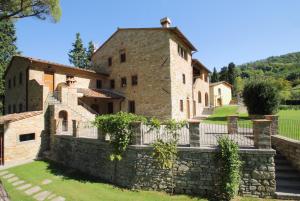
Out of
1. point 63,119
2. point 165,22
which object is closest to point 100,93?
point 63,119

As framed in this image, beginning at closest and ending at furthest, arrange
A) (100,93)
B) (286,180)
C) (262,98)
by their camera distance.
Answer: (286,180), (262,98), (100,93)

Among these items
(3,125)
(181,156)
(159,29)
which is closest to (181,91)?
(159,29)

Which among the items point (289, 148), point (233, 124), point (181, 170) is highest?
point (233, 124)

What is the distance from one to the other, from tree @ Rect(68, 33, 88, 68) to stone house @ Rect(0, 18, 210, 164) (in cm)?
1991

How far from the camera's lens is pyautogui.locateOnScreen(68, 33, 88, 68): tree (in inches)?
1677

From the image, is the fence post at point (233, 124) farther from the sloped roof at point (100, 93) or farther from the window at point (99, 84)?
the window at point (99, 84)

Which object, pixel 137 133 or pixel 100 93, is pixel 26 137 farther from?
pixel 137 133

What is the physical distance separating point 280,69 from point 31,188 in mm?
117743

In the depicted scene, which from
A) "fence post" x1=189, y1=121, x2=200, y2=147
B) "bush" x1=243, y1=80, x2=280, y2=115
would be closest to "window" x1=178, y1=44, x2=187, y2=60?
"bush" x1=243, y1=80, x2=280, y2=115

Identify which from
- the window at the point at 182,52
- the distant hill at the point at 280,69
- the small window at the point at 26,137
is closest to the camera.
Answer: the small window at the point at 26,137

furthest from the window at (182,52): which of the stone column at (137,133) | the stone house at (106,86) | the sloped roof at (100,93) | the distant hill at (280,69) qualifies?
the distant hill at (280,69)

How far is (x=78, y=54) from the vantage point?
42844 mm

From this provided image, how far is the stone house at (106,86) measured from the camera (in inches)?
598

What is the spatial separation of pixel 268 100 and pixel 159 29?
11875 mm
